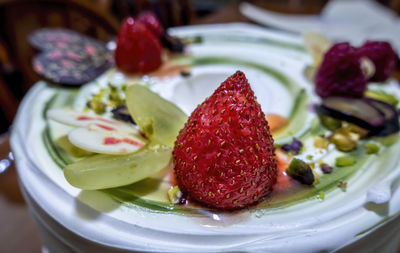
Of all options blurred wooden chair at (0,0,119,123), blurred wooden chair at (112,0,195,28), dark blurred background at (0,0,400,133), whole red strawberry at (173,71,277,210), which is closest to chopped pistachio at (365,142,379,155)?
whole red strawberry at (173,71,277,210)

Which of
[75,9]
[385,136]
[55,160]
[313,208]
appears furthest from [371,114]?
[75,9]

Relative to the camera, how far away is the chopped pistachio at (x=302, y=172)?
580 millimetres

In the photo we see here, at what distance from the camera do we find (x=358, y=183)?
1.96ft

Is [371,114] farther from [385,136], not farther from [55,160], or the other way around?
[55,160]

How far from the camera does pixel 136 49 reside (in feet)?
3.03

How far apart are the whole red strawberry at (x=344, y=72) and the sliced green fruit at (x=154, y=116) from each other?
38 cm

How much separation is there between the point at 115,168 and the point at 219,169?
0.17 m

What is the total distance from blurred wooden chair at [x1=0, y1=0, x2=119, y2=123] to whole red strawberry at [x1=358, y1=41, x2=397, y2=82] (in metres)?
1.10

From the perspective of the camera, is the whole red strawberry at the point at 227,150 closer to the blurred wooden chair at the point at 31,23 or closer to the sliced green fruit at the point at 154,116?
the sliced green fruit at the point at 154,116

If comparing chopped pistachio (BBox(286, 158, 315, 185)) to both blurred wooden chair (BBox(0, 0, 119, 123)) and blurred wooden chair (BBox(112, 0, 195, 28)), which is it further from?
blurred wooden chair (BBox(112, 0, 195, 28))

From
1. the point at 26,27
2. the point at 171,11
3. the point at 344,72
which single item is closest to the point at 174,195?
the point at 344,72

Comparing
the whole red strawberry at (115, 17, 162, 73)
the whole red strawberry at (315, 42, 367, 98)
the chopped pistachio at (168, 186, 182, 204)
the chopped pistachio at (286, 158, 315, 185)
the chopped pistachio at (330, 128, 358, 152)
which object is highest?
the whole red strawberry at (315, 42, 367, 98)

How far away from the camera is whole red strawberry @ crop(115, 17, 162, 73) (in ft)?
2.99

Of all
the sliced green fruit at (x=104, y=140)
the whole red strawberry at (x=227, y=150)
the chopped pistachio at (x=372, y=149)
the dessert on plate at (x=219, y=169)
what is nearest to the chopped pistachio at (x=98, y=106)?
the dessert on plate at (x=219, y=169)
